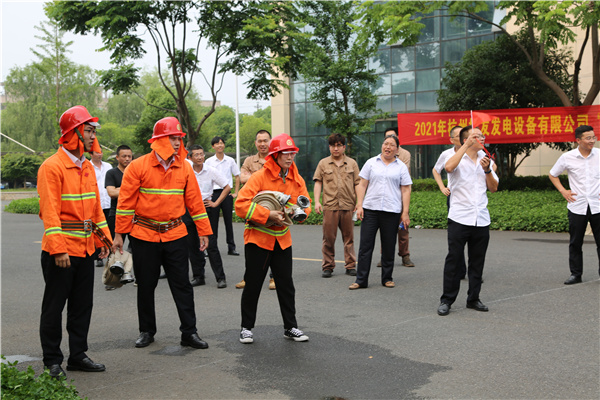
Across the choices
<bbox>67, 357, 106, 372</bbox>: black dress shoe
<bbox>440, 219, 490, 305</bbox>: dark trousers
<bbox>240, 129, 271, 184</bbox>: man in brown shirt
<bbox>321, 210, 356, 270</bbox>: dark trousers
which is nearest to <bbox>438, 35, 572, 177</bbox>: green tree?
<bbox>321, 210, 356, 270</bbox>: dark trousers

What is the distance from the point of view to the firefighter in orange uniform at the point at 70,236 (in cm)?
486

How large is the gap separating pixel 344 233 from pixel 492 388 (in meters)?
5.24

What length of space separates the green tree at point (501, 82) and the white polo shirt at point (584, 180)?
13949mm

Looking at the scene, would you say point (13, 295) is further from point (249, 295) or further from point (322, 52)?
point (322, 52)

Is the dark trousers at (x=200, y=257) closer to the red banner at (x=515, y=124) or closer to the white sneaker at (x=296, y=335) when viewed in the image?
the white sneaker at (x=296, y=335)

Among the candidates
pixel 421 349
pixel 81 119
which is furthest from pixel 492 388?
pixel 81 119

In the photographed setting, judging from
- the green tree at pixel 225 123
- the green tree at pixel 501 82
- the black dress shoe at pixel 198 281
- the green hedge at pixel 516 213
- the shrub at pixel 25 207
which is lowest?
the shrub at pixel 25 207

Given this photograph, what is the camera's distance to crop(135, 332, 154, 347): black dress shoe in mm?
5831

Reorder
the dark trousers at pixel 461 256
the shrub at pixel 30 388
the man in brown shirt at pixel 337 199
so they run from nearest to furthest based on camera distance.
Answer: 1. the shrub at pixel 30 388
2. the dark trousers at pixel 461 256
3. the man in brown shirt at pixel 337 199

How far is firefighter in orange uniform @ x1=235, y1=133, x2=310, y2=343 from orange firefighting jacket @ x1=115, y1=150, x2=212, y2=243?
0.62 meters

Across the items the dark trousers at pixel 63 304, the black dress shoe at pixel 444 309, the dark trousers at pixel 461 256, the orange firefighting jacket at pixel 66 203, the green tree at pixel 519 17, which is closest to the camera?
the orange firefighting jacket at pixel 66 203

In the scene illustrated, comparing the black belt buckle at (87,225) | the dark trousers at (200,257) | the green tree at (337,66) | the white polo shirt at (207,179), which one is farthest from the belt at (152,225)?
the green tree at (337,66)

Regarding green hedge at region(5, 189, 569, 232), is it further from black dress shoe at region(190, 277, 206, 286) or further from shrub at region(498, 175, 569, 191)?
black dress shoe at region(190, 277, 206, 286)

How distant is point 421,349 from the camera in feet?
18.1
